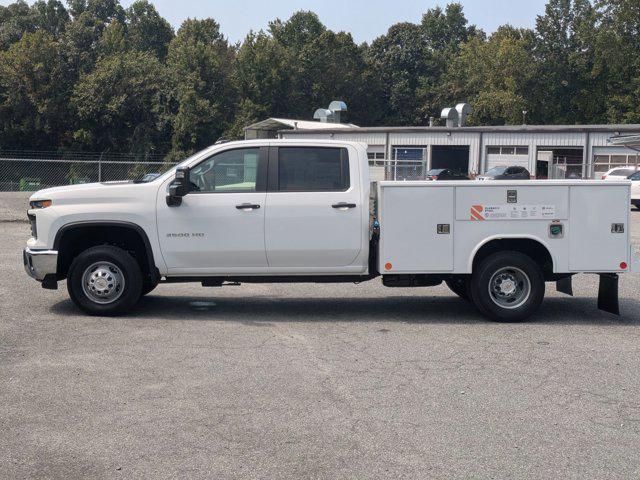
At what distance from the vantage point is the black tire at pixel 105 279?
9307 millimetres

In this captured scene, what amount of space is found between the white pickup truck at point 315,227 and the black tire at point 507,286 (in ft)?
0.05

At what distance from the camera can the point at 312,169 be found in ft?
30.9

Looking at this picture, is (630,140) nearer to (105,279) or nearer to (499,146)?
(499,146)

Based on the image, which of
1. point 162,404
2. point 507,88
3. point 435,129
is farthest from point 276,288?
point 507,88

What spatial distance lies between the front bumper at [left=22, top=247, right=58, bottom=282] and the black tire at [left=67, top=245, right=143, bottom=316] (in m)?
0.21

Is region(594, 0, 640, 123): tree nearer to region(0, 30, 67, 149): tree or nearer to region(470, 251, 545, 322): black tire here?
region(0, 30, 67, 149): tree

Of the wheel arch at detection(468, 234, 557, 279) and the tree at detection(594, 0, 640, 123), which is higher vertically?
the tree at detection(594, 0, 640, 123)

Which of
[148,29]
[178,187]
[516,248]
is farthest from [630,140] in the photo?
[148,29]

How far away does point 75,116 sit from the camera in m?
56.7

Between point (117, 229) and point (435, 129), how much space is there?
136 feet

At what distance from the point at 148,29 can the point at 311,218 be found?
323 feet

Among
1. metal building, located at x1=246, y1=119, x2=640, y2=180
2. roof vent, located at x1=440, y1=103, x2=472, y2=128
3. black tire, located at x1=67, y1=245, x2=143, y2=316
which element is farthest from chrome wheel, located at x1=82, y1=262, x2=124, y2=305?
roof vent, located at x1=440, y1=103, x2=472, y2=128

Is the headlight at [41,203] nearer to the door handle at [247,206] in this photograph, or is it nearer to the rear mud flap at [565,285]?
the door handle at [247,206]

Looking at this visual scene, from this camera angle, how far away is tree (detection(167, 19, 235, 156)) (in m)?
59.1
